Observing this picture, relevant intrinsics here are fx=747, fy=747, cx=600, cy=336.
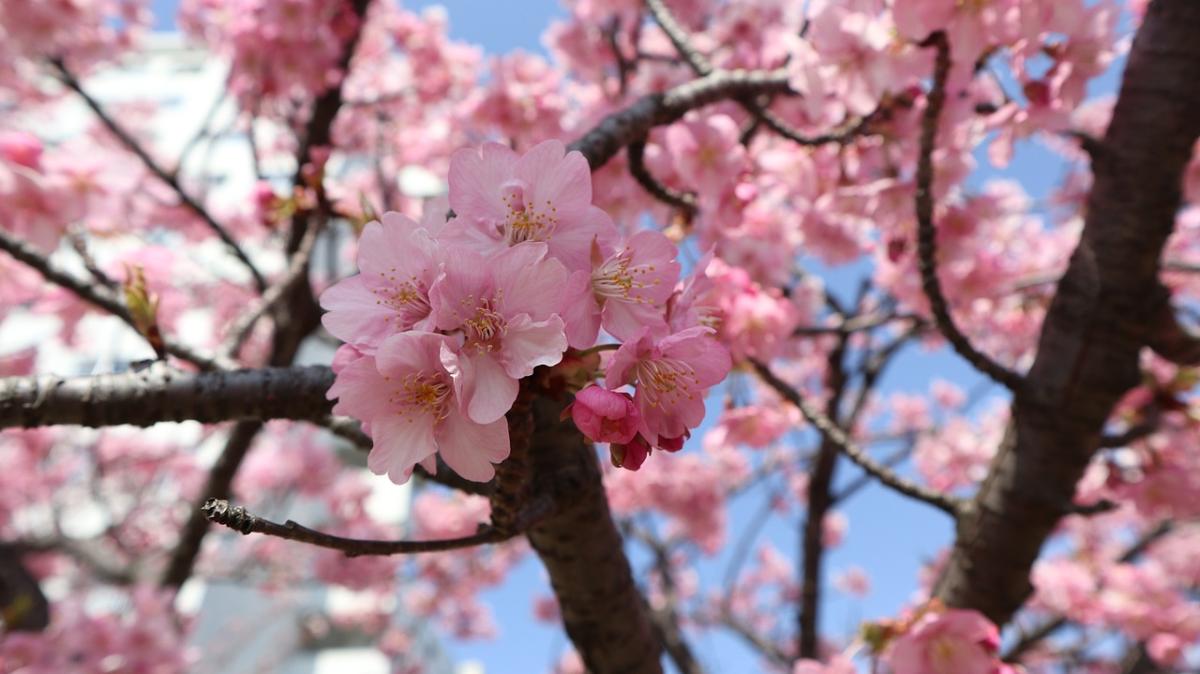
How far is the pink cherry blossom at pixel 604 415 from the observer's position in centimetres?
68

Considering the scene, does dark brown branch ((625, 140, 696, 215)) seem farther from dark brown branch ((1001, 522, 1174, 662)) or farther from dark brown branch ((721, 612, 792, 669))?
dark brown branch ((721, 612, 792, 669))

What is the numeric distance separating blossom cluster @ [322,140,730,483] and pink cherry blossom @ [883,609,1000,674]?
0.96 metres

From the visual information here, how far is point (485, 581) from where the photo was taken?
7.39m

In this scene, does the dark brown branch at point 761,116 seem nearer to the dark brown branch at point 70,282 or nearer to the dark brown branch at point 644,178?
the dark brown branch at point 644,178

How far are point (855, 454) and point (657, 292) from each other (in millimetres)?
1114

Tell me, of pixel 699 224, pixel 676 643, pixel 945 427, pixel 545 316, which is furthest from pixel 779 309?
pixel 945 427

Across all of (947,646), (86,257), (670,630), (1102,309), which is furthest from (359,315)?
(670,630)

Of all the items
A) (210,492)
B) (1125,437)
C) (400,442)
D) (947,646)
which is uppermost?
(1125,437)

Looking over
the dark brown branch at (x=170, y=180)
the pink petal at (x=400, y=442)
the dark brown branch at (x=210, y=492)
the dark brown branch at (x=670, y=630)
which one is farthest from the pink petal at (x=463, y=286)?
the dark brown branch at (x=670, y=630)

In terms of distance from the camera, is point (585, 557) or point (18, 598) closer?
point (585, 557)

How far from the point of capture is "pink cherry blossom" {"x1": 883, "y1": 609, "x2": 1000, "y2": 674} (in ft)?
4.60

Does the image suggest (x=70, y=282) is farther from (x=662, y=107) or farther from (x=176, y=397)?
(x=662, y=107)

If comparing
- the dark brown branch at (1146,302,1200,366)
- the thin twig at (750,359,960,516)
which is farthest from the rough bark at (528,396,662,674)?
the dark brown branch at (1146,302,1200,366)

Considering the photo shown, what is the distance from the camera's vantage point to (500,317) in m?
0.71
